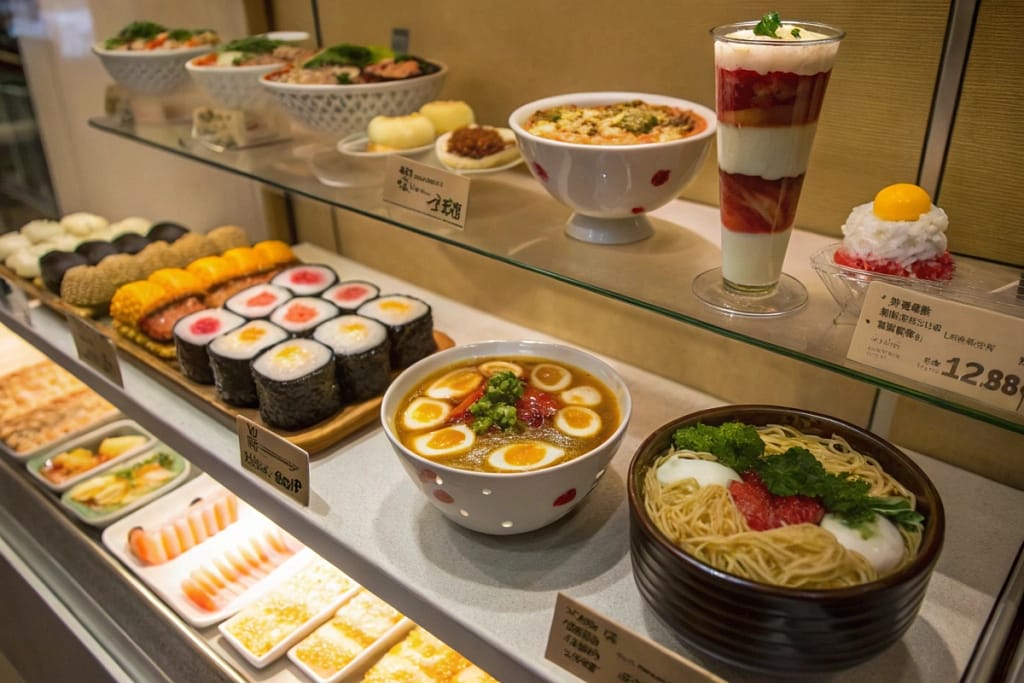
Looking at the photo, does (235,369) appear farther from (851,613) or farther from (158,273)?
(851,613)

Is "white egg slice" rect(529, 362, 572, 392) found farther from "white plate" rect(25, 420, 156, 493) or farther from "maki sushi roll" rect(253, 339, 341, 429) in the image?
"white plate" rect(25, 420, 156, 493)

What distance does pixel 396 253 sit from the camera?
5.69ft

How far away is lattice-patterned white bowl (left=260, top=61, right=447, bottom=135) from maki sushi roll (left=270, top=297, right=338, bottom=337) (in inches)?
11.8

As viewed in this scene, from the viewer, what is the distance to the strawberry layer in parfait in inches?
28.9

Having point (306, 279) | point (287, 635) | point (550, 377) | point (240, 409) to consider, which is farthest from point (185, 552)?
point (550, 377)

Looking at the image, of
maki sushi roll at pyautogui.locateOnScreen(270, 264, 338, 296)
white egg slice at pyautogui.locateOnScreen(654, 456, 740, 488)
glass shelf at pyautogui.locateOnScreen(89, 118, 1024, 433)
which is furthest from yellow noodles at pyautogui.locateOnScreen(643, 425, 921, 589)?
maki sushi roll at pyautogui.locateOnScreen(270, 264, 338, 296)

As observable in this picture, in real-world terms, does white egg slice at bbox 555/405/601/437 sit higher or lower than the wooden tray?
higher

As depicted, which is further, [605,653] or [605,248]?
[605,248]

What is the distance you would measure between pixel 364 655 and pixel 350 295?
2.02 ft

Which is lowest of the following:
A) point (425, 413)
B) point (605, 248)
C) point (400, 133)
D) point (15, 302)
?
point (15, 302)

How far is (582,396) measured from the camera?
1084 mm

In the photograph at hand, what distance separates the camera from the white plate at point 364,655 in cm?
128

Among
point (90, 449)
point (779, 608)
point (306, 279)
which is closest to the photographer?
point (779, 608)

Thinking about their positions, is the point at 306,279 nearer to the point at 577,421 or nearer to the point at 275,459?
the point at 275,459
